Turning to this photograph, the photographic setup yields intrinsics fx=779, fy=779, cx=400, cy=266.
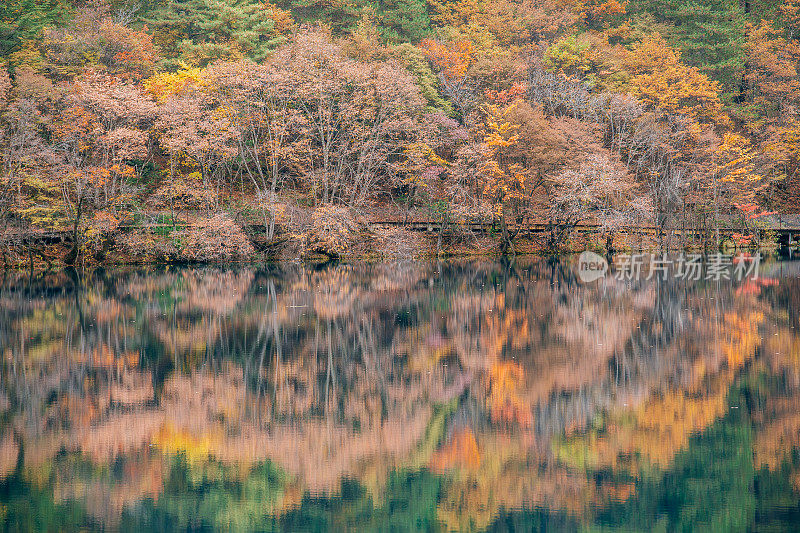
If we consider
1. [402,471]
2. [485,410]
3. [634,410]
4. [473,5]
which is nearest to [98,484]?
[402,471]

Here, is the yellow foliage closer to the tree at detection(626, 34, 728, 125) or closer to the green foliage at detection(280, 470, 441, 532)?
the tree at detection(626, 34, 728, 125)

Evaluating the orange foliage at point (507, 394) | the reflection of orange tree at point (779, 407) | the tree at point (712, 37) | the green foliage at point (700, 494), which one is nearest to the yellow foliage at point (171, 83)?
the orange foliage at point (507, 394)

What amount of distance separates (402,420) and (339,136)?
3115 centimetres

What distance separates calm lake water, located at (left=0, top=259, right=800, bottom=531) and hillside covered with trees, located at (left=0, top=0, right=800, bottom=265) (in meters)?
17.6

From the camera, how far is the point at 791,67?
5141cm

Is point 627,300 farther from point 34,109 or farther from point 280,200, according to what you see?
point 34,109

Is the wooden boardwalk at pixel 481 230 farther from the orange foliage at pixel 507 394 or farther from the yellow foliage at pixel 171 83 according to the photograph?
the orange foliage at pixel 507 394

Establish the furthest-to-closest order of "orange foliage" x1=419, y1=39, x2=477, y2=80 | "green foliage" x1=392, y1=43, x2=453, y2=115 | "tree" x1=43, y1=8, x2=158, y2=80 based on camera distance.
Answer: "orange foliage" x1=419, y1=39, x2=477, y2=80 → "green foliage" x1=392, y1=43, x2=453, y2=115 → "tree" x1=43, y1=8, x2=158, y2=80

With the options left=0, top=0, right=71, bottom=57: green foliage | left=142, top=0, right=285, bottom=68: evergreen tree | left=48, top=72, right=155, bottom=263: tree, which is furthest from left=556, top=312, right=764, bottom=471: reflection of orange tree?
left=0, top=0, right=71, bottom=57: green foliage

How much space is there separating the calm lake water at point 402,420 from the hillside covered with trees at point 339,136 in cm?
1758

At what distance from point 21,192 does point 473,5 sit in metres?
33.6

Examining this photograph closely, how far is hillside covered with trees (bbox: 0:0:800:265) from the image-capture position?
34.9 meters

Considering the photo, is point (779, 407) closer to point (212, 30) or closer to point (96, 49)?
point (96, 49)

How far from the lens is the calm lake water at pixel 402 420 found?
22.2ft
